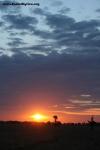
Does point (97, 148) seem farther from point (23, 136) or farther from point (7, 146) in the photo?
point (23, 136)

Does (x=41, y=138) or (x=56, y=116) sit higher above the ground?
(x=56, y=116)

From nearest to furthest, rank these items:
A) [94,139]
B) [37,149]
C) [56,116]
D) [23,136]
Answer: [37,149] → [94,139] → [23,136] → [56,116]

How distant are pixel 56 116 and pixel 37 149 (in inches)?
2516

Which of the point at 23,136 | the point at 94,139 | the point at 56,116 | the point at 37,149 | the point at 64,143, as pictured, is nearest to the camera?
the point at 37,149

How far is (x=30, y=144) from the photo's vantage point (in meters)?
65.0

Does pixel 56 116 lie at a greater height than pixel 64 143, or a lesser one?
greater

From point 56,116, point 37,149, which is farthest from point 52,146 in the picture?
point 56,116

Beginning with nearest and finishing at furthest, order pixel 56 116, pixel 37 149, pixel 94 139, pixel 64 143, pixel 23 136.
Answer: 1. pixel 37 149
2. pixel 64 143
3. pixel 94 139
4. pixel 23 136
5. pixel 56 116

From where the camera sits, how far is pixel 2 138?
237ft

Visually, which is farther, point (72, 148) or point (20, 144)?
point (20, 144)

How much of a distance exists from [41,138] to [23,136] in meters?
3.91

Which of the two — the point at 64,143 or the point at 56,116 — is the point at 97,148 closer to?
the point at 64,143

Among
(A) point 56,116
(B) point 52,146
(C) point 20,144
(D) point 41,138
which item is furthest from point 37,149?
(A) point 56,116

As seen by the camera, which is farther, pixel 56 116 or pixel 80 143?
pixel 56 116
